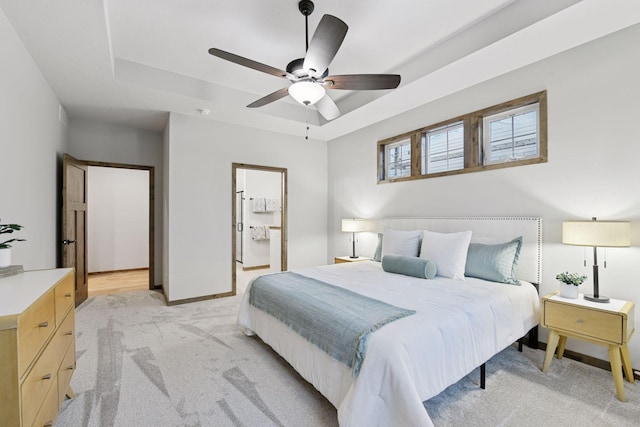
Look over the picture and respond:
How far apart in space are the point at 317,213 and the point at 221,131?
216cm

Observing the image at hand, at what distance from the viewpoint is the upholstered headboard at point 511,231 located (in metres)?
2.74

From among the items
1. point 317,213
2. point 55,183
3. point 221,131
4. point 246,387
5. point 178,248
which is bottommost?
point 246,387

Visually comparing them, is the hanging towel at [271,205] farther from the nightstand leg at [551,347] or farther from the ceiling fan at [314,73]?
the nightstand leg at [551,347]

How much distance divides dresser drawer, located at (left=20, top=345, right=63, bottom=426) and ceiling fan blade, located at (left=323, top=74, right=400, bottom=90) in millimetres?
2337

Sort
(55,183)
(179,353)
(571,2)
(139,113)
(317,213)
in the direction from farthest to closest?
(317,213) < (139,113) < (55,183) < (179,353) < (571,2)

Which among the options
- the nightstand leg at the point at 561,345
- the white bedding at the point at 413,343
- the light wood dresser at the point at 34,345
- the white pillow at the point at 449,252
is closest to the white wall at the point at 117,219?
the white bedding at the point at 413,343

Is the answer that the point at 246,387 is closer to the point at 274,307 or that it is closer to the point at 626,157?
the point at 274,307

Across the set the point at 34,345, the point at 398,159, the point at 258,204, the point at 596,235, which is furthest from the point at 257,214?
the point at 596,235

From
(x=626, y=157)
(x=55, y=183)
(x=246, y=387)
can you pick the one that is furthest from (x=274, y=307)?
(x=55, y=183)

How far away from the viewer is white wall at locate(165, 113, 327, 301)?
4.04 m

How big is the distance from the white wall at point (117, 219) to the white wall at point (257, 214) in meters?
2.22

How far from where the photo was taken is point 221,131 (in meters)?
4.41

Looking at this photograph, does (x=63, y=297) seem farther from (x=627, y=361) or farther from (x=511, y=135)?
(x=511, y=135)

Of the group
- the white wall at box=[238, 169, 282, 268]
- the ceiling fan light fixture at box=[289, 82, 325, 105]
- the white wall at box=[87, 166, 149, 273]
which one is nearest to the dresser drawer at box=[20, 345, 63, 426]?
the ceiling fan light fixture at box=[289, 82, 325, 105]
